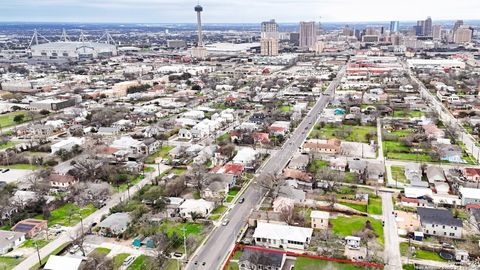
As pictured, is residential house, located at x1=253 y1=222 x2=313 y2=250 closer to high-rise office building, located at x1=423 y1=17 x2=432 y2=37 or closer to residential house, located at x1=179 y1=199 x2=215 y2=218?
residential house, located at x1=179 y1=199 x2=215 y2=218

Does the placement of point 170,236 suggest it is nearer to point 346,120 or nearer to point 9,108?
point 346,120

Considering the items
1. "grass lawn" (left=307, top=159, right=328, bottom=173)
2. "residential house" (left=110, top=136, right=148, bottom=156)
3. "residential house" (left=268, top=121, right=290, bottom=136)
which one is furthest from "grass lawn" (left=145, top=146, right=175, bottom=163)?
"grass lawn" (left=307, top=159, right=328, bottom=173)

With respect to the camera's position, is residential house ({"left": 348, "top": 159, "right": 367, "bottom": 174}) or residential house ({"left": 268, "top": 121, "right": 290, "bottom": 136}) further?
residential house ({"left": 268, "top": 121, "right": 290, "bottom": 136})

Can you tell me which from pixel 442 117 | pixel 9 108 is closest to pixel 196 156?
pixel 442 117

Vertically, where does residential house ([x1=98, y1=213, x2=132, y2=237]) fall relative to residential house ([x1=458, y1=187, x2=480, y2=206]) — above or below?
below

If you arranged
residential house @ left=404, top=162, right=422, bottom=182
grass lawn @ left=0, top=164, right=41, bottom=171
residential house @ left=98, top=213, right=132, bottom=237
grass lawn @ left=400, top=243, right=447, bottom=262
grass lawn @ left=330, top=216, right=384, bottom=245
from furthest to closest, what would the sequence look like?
grass lawn @ left=0, top=164, right=41, bottom=171 < residential house @ left=404, top=162, right=422, bottom=182 < residential house @ left=98, top=213, right=132, bottom=237 < grass lawn @ left=330, top=216, right=384, bottom=245 < grass lawn @ left=400, top=243, right=447, bottom=262

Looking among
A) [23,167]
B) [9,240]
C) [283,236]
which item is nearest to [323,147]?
[283,236]
